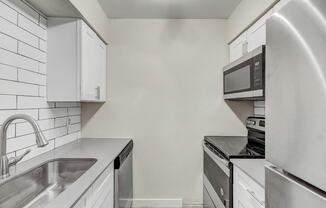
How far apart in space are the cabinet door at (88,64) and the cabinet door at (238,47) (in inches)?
54.3

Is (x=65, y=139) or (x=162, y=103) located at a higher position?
(x=162, y=103)

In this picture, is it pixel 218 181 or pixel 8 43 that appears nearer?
pixel 8 43

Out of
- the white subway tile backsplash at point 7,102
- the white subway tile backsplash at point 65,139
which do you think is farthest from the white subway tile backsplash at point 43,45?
the white subway tile backsplash at point 65,139

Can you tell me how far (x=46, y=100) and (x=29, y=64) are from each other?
35 cm

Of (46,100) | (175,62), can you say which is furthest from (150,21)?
(46,100)

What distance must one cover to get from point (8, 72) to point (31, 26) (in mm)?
442

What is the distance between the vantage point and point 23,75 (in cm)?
170

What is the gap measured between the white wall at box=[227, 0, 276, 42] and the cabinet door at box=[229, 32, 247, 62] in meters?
0.06

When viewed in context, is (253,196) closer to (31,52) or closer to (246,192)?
(246,192)

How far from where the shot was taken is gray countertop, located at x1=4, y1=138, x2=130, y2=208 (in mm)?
1063

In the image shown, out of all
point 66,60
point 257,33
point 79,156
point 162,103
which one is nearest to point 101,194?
point 79,156

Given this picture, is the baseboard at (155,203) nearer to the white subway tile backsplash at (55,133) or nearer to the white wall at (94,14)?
the white subway tile backsplash at (55,133)

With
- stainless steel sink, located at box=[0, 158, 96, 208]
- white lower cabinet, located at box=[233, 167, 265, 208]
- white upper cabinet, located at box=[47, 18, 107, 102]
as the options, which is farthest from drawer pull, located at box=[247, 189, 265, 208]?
white upper cabinet, located at box=[47, 18, 107, 102]

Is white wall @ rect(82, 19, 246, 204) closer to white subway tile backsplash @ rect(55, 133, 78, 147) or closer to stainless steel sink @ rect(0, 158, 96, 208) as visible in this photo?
white subway tile backsplash @ rect(55, 133, 78, 147)
